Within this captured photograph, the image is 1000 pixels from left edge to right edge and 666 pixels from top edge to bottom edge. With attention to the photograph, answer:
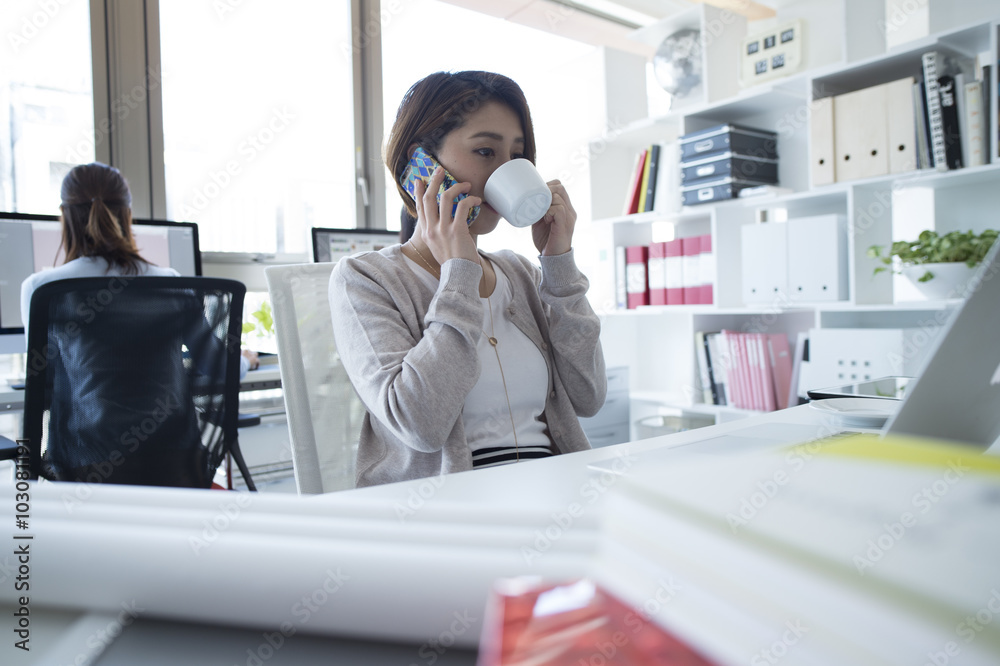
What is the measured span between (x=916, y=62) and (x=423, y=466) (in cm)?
218

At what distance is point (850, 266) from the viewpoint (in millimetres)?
2309

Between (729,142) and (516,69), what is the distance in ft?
5.82

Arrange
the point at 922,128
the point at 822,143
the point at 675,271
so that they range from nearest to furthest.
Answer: the point at 922,128, the point at 822,143, the point at 675,271

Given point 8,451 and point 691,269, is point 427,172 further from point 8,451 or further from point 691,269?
point 691,269

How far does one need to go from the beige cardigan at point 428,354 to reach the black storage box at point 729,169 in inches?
61.8

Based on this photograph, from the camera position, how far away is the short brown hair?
1.19 metres

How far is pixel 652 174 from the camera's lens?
9.92ft

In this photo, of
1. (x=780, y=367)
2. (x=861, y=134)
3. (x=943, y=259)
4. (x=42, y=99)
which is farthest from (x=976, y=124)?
(x=42, y=99)

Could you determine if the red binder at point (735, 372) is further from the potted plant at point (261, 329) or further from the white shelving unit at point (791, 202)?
the potted plant at point (261, 329)

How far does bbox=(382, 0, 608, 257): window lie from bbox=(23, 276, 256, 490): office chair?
1.89 meters

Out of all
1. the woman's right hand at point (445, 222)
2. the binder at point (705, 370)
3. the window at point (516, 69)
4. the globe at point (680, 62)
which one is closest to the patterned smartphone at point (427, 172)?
the woman's right hand at point (445, 222)

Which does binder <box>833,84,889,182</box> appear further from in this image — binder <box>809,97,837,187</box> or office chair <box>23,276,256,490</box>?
office chair <box>23,276,256,490</box>

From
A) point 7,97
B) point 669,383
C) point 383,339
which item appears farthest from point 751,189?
point 7,97

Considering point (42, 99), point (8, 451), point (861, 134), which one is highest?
point (42, 99)
